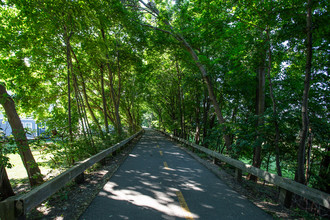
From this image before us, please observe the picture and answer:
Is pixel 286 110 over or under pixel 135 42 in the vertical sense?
under

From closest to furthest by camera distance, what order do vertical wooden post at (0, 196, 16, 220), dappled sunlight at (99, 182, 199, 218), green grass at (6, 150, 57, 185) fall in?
vertical wooden post at (0, 196, 16, 220) → dappled sunlight at (99, 182, 199, 218) → green grass at (6, 150, 57, 185)

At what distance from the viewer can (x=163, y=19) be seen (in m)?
10.2

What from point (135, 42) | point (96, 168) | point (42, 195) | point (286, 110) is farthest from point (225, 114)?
point (42, 195)

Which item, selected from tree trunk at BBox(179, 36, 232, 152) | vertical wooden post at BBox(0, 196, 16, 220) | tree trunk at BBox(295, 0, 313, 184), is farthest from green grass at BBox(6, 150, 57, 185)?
tree trunk at BBox(179, 36, 232, 152)

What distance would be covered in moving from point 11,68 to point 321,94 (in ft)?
49.7

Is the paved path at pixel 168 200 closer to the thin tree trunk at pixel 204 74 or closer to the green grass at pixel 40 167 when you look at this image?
the green grass at pixel 40 167

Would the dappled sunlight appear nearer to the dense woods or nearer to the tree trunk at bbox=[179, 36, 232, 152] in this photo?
the dense woods

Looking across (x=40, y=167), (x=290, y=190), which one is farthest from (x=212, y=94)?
(x=40, y=167)

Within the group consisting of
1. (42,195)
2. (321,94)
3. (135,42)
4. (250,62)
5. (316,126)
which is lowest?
(42,195)

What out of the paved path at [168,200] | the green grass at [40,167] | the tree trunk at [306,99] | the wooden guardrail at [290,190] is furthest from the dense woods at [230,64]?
the paved path at [168,200]

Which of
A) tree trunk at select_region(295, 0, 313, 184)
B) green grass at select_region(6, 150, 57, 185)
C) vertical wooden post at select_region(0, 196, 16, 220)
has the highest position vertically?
tree trunk at select_region(295, 0, 313, 184)

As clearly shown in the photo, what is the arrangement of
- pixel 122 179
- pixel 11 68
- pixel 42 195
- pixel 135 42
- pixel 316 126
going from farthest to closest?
pixel 135 42
pixel 11 68
pixel 122 179
pixel 316 126
pixel 42 195

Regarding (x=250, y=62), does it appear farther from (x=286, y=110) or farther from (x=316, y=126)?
(x=316, y=126)

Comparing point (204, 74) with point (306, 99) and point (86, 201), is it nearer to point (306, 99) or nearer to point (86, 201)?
point (306, 99)
